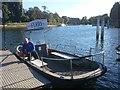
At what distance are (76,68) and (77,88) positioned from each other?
270 centimetres

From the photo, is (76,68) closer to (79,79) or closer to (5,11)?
(79,79)

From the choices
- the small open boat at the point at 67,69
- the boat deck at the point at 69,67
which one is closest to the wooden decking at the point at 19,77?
the small open boat at the point at 67,69

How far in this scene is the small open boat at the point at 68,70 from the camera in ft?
44.4

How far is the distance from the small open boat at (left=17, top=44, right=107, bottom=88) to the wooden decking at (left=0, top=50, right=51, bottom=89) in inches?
17.8

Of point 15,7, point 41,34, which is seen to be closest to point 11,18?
point 15,7

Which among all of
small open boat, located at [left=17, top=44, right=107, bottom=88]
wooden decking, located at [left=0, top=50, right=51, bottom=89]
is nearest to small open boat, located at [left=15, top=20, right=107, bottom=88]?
small open boat, located at [left=17, top=44, right=107, bottom=88]

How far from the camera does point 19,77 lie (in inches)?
564

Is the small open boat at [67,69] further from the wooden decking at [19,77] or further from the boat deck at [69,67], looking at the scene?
the wooden decking at [19,77]

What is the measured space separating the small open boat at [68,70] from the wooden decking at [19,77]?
0.45m

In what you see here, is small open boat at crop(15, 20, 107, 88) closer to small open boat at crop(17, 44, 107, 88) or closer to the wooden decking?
small open boat at crop(17, 44, 107, 88)

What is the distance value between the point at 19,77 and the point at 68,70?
153 inches

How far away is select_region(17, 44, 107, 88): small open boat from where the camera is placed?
1355 cm

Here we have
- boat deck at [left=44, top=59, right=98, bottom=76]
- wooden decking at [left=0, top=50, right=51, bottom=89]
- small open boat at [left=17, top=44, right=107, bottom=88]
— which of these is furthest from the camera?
boat deck at [left=44, top=59, right=98, bottom=76]

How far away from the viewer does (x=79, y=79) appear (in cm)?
1340
